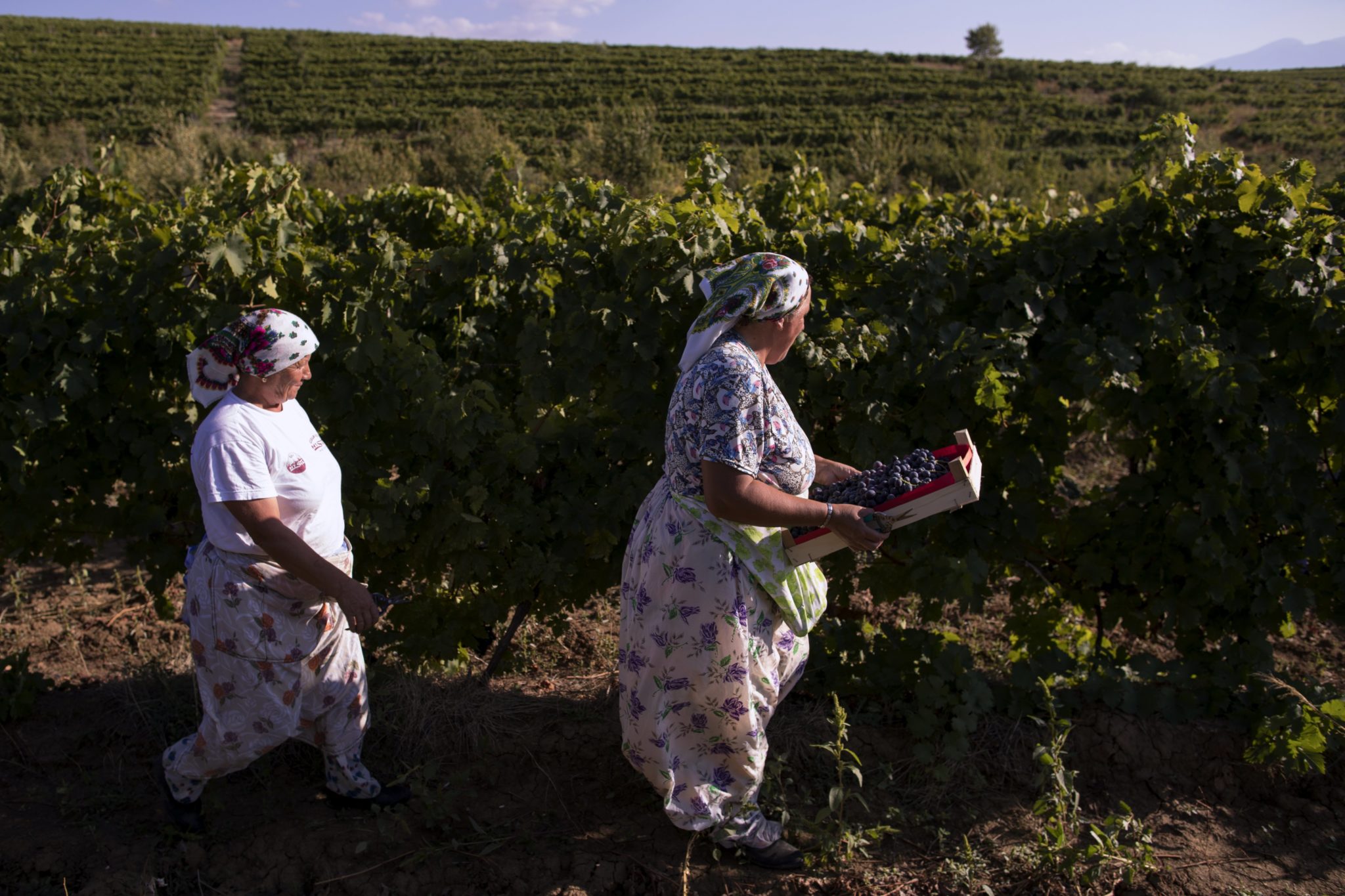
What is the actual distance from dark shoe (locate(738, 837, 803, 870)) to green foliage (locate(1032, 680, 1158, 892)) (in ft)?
2.18

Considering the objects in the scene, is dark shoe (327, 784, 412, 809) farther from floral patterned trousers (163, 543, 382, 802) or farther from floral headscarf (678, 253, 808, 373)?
floral headscarf (678, 253, 808, 373)

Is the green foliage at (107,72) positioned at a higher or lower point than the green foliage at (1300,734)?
higher

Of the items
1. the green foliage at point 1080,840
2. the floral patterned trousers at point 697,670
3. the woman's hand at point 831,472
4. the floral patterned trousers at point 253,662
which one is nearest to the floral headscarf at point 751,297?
the floral patterned trousers at point 697,670

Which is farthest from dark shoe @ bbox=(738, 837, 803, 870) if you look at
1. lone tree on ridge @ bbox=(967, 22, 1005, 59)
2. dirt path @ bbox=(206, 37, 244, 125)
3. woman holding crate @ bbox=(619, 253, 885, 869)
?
lone tree on ridge @ bbox=(967, 22, 1005, 59)

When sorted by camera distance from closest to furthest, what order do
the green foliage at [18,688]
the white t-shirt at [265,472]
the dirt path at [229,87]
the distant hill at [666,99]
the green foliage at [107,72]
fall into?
the white t-shirt at [265,472]
the green foliage at [18,688]
the distant hill at [666,99]
the green foliage at [107,72]
the dirt path at [229,87]

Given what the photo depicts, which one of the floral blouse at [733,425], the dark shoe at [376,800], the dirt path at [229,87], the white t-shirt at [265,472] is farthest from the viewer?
the dirt path at [229,87]

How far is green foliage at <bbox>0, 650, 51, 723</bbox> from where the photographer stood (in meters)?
3.45

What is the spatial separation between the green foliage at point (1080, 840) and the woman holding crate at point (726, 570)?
28.0 inches

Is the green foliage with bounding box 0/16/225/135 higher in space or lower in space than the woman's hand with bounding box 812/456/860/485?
higher

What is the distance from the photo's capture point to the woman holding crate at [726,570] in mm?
2217

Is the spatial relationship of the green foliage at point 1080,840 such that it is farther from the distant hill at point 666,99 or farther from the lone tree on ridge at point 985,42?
the lone tree on ridge at point 985,42

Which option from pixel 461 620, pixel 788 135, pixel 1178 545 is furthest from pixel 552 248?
pixel 788 135

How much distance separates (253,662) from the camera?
2.53 m

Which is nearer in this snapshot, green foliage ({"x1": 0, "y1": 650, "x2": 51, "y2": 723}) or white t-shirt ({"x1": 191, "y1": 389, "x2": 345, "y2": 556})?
white t-shirt ({"x1": 191, "y1": 389, "x2": 345, "y2": 556})
